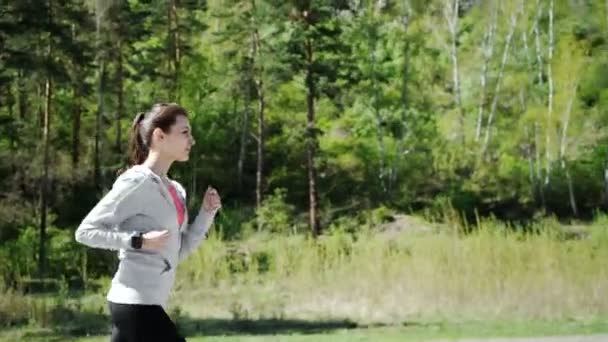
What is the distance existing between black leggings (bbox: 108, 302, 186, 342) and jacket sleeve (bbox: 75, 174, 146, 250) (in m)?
0.26

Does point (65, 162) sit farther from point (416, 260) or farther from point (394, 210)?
point (416, 260)

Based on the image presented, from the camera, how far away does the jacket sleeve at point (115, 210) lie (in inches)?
146

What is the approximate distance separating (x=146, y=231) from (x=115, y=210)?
0.14 m

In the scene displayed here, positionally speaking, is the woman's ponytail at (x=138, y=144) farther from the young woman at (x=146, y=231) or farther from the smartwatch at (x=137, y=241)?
the smartwatch at (x=137, y=241)

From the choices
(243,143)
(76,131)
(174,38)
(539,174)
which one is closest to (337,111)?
(243,143)

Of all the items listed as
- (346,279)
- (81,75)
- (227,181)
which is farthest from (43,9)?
(227,181)

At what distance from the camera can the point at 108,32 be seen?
34062 millimetres

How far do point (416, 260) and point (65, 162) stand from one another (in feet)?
77.6

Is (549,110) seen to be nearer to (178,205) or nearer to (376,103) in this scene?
(376,103)

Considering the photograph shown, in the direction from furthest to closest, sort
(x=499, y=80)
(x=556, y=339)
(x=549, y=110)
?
(x=499, y=80) → (x=549, y=110) → (x=556, y=339)

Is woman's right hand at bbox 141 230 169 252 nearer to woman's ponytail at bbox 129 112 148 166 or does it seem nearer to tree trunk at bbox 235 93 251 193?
woman's ponytail at bbox 129 112 148 166

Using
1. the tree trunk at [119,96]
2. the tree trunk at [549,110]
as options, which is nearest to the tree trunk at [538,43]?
the tree trunk at [549,110]

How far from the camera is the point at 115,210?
3.72 metres

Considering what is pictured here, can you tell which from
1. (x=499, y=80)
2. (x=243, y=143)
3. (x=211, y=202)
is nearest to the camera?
(x=211, y=202)
